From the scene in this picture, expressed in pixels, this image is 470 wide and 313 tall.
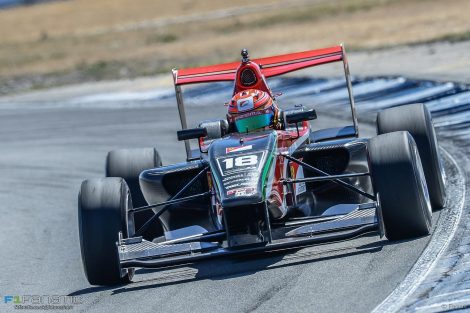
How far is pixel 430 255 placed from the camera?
28.3ft

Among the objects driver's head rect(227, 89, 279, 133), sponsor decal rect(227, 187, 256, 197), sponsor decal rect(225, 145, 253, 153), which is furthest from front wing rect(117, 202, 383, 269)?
driver's head rect(227, 89, 279, 133)

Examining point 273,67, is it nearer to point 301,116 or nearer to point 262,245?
point 301,116

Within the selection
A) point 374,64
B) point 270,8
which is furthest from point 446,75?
point 270,8

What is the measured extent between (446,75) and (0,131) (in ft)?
35.6

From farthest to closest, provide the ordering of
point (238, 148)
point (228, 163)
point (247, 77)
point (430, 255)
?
point (247, 77), point (238, 148), point (228, 163), point (430, 255)

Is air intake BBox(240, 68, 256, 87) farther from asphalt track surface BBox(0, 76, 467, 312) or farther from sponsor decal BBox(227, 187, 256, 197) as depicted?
sponsor decal BBox(227, 187, 256, 197)

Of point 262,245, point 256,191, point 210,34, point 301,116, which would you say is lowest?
point 262,245

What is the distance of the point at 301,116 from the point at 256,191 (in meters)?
1.53

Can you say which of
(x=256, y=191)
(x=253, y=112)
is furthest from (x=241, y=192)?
(x=253, y=112)

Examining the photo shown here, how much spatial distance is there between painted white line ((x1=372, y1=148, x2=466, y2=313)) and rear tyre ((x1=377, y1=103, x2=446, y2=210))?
0.21m

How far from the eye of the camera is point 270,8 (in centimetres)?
6506

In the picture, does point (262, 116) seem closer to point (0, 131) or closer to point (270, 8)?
point (0, 131)

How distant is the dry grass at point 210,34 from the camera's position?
38.2 m

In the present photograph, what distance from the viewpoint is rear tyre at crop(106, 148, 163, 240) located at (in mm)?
11203
